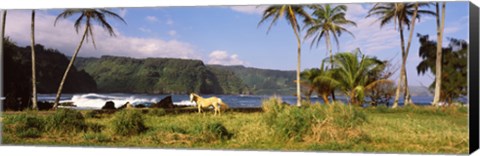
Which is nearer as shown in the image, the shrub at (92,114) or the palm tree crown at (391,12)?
the palm tree crown at (391,12)

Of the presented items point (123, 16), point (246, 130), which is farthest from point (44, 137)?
point (246, 130)

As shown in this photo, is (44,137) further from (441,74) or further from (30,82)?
(441,74)

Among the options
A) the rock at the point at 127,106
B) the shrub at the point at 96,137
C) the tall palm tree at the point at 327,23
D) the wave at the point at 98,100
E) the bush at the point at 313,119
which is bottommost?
the shrub at the point at 96,137

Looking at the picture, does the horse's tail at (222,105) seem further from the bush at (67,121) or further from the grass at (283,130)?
the bush at (67,121)

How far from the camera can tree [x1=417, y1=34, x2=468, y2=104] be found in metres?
11.0

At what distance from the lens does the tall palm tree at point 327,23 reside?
465 inches

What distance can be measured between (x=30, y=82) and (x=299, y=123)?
4558 millimetres

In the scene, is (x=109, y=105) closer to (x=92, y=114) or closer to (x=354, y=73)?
(x=92, y=114)

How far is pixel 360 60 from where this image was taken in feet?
38.8

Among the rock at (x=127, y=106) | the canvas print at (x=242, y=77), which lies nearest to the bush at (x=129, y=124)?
the canvas print at (x=242, y=77)

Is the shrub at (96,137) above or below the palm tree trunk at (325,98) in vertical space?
below

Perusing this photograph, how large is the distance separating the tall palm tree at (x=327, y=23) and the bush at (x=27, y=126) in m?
4.60

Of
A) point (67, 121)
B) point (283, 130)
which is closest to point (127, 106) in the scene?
point (67, 121)

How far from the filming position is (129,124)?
12570 mm
